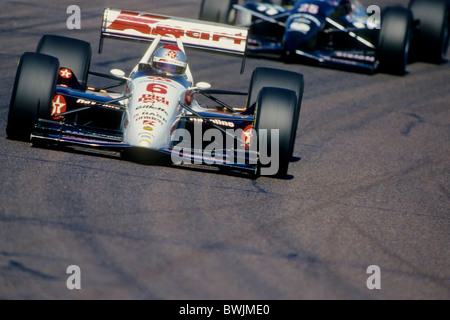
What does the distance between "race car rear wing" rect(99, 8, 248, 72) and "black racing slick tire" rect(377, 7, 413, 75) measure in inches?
235

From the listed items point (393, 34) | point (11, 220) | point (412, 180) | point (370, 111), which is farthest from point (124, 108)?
point (393, 34)

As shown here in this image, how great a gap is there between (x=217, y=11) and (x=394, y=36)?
12.4ft

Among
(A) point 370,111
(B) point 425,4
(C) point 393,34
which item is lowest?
(A) point 370,111

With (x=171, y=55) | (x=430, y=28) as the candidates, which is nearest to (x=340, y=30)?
(x=430, y=28)

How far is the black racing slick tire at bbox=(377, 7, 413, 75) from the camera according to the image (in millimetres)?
15336

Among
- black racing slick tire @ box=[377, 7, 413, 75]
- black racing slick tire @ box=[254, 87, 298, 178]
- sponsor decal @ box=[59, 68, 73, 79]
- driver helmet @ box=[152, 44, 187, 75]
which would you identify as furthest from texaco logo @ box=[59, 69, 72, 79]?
black racing slick tire @ box=[377, 7, 413, 75]

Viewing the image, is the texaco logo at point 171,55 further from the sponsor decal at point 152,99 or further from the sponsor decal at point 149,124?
the sponsor decal at point 149,124

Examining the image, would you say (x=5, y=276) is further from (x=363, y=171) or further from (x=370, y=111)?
(x=370, y=111)

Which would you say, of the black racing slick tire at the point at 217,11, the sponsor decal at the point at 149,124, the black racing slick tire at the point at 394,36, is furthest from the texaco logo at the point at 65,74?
the black racing slick tire at the point at 217,11

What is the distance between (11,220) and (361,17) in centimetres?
1107

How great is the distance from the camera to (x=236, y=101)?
12.8 m

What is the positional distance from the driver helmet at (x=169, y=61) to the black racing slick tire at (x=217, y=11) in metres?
7.83

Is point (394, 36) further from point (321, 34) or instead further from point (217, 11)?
point (217, 11)
